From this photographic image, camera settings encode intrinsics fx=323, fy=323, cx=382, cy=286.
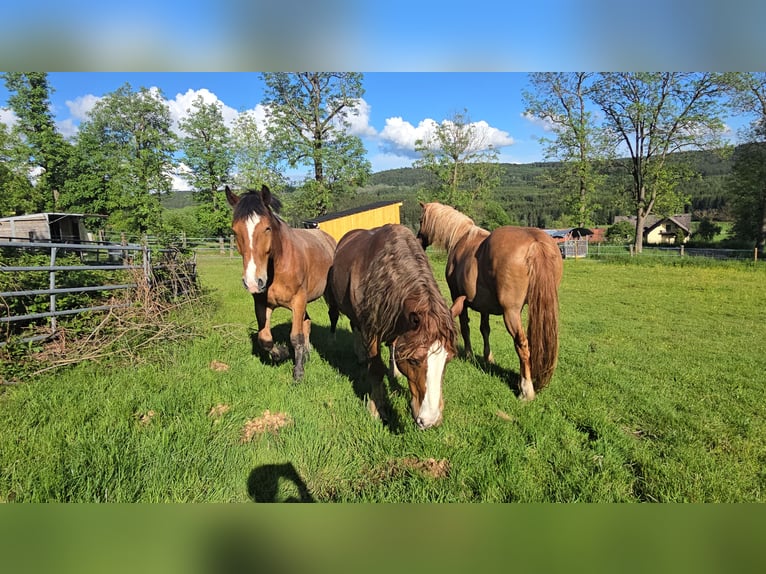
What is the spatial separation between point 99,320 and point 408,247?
4.76 meters

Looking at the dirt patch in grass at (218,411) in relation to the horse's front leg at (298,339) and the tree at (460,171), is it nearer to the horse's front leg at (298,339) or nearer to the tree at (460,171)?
the horse's front leg at (298,339)

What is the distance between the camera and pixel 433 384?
2.11 m

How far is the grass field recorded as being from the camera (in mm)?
2062

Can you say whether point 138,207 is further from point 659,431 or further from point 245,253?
point 659,431

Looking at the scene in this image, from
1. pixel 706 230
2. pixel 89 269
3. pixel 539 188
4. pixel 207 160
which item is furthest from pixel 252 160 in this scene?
pixel 706 230

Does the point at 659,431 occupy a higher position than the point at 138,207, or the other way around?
the point at 138,207

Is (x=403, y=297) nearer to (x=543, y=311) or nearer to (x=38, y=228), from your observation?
(x=543, y=311)

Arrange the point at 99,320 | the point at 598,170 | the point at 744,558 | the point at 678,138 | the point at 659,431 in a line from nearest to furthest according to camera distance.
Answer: the point at 744,558 < the point at 659,431 < the point at 99,320 < the point at 678,138 < the point at 598,170

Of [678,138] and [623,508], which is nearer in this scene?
[623,508]

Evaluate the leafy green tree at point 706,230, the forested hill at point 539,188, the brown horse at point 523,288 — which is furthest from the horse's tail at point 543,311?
the leafy green tree at point 706,230

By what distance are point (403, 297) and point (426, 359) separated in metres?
0.58

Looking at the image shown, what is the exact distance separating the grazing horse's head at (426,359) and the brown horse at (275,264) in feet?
5.91

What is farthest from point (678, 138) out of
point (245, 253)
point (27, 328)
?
point (27, 328)

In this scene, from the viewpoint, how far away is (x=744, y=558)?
87cm
